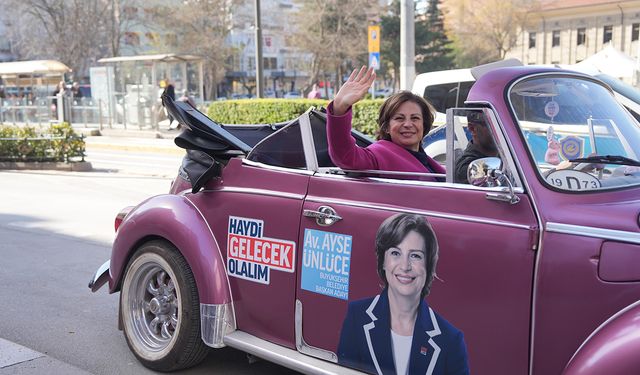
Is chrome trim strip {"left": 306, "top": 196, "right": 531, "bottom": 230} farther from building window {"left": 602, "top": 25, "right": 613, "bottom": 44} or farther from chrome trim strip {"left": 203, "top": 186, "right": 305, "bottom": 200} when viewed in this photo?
building window {"left": 602, "top": 25, "right": 613, "bottom": 44}

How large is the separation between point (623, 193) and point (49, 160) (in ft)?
53.3

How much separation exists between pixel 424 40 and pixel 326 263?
2215 inches

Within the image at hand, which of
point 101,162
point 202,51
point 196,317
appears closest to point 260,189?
point 196,317

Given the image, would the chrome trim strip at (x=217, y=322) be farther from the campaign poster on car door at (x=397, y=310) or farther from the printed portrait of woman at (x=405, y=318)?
the printed portrait of woman at (x=405, y=318)

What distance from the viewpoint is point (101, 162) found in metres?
18.7

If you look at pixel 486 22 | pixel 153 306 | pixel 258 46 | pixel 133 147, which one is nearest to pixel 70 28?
pixel 133 147

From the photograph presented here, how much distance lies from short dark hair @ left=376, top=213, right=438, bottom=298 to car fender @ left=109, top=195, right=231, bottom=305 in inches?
44.4

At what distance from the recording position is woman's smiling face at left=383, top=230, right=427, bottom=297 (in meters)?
3.05

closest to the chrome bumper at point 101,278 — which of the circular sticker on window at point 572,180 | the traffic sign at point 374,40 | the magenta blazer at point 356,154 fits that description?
the magenta blazer at point 356,154

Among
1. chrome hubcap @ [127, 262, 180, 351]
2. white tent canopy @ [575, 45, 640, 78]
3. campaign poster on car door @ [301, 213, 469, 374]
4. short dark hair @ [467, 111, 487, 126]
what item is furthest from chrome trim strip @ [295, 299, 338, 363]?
white tent canopy @ [575, 45, 640, 78]

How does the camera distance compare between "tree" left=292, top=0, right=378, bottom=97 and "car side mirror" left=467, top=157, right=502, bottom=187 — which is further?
"tree" left=292, top=0, right=378, bottom=97

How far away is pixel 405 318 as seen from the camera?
3.10 metres

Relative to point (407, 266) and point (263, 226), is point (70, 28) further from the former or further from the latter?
point (407, 266)

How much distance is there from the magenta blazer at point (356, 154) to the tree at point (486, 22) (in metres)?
60.9
